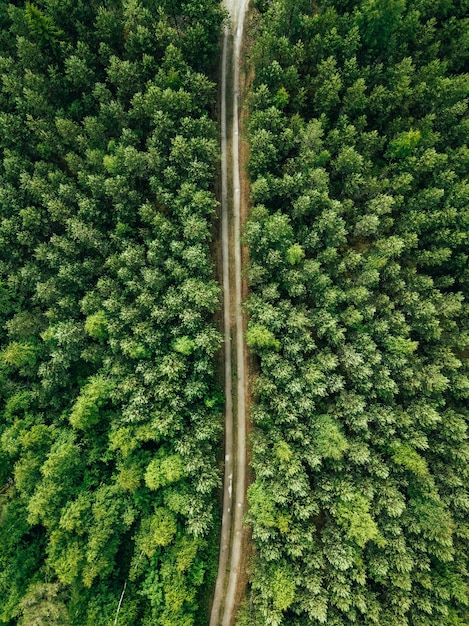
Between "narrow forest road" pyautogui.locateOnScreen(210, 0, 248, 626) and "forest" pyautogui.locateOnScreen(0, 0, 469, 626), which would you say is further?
"narrow forest road" pyautogui.locateOnScreen(210, 0, 248, 626)

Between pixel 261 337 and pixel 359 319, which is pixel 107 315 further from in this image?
pixel 359 319

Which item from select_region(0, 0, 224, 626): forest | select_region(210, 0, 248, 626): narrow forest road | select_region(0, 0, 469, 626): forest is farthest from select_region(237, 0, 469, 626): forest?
select_region(0, 0, 224, 626): forest

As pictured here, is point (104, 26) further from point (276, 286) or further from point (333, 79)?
point (276, 286)

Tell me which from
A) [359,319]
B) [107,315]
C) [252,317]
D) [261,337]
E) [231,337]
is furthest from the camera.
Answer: [231,337]

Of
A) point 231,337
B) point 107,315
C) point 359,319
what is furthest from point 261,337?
point 107,315

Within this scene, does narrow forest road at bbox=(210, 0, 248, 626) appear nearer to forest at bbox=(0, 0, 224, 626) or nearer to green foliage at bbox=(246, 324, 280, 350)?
forest at bbox=(0, 0, 224, 626)

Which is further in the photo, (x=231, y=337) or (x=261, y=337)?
(x=231, y=337)
